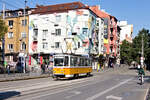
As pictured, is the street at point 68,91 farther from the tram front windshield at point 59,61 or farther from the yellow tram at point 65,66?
the tram front windshield at point 59,61

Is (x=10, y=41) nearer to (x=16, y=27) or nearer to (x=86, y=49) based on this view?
(x=16, y=27)

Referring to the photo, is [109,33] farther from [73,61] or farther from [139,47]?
[73,61]

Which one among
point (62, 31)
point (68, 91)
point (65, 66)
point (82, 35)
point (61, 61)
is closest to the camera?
point (68, 91)

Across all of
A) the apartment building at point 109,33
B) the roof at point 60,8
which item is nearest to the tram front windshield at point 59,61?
the roof at point 60,8

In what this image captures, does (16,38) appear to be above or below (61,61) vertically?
above

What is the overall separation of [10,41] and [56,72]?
3354 centimetres

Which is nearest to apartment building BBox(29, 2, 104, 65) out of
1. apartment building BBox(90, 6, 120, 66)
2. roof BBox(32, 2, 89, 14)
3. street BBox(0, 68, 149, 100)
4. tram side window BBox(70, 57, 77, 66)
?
roof BBox(32, 2, 89, 14)

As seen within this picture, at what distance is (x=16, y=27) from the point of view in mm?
53844

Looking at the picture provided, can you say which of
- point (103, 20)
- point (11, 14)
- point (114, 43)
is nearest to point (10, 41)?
point (11, 14)

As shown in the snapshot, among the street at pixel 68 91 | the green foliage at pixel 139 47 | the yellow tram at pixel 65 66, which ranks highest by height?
the green foliage at pixel 139 47

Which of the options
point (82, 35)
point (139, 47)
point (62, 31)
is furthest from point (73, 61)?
point (139, 47)

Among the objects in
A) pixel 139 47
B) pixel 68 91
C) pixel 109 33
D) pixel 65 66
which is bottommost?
pixel 68 91

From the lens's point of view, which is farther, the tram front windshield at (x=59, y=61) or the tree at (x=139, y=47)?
the tree at (x=139, y=47)

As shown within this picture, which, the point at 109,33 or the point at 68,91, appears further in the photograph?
the point at 109,33
